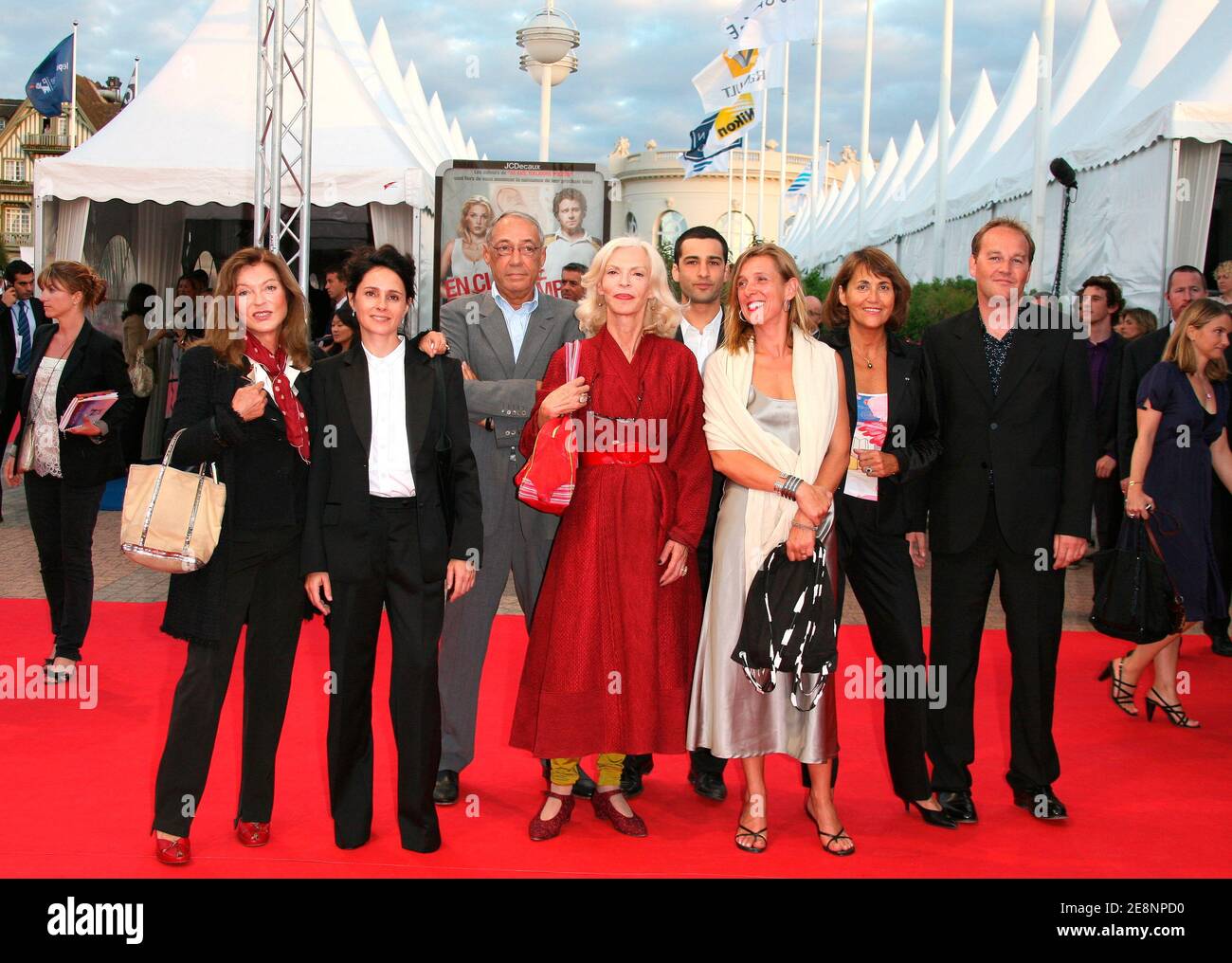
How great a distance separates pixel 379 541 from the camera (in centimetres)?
414

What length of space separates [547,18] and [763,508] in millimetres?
15594

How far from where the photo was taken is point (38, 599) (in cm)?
815

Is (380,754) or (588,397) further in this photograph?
(380,754)

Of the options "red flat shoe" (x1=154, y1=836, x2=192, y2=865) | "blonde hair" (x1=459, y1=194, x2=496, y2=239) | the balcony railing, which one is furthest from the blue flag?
the balcony railing

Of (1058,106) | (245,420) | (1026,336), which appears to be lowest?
(245,420)

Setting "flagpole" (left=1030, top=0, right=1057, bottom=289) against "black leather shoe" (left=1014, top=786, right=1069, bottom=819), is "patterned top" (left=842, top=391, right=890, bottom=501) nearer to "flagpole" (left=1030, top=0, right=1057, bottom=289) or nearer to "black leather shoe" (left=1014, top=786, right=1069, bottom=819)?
"black leather shoe" (left=1014, top=786, right=1069, bottom=819)

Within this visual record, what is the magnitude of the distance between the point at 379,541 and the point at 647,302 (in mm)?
1304

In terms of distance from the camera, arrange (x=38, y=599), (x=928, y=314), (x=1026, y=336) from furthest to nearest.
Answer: (x=928, y=314) → (x=38, y=599) → (x=1026, y=336)

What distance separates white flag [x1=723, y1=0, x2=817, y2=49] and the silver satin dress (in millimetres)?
18755

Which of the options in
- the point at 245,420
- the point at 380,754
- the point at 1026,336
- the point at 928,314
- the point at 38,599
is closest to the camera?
the point at 245,420

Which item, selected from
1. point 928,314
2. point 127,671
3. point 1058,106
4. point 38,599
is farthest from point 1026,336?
point 1058,106

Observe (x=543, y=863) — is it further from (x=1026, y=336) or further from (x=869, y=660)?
(x=869, y=660)

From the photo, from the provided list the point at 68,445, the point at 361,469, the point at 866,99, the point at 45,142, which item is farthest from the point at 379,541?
the point at 45,142

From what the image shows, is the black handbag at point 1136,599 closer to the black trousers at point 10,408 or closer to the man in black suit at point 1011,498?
the man in black suit at point 1011,498
